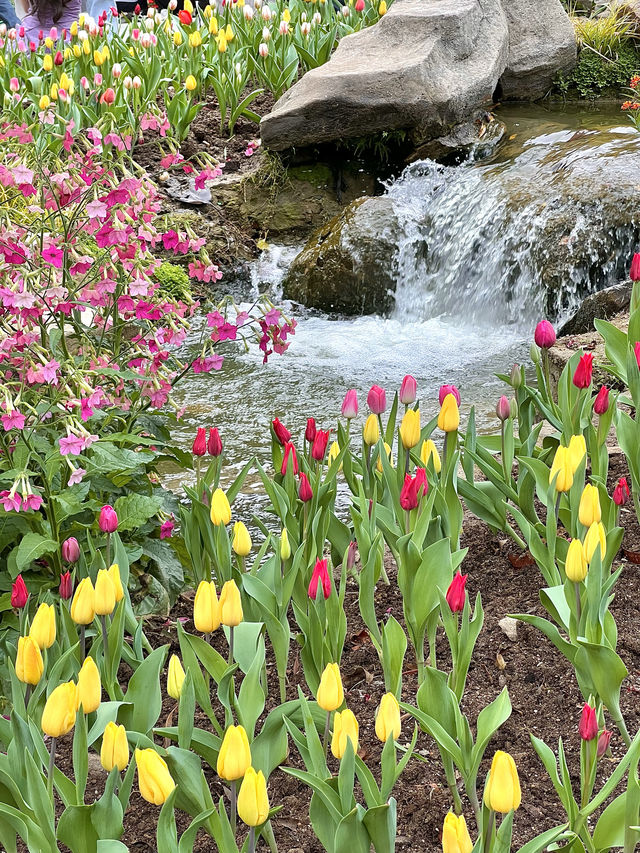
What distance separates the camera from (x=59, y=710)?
1370 millimetres

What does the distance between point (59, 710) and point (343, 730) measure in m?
0.39

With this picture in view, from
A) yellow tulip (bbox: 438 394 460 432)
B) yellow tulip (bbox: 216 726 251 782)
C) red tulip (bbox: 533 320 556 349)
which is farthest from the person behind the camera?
red tulip (bbox: 533 320 556 349)

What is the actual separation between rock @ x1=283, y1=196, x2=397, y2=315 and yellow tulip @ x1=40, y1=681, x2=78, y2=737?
203 inches

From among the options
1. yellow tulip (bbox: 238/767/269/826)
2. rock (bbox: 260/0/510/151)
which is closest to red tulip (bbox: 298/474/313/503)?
yellow tulip (bbox: 238/767/269/826)

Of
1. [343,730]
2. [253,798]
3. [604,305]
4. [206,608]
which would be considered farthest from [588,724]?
[604,305]

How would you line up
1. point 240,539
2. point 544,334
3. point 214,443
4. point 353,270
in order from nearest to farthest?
point 240,539 → point 214,443 → point 544,334 → point 353,270

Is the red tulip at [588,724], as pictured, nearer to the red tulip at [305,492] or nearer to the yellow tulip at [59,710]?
the yellow tulip at [59,710]

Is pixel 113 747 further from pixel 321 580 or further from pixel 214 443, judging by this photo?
pixel 214 443

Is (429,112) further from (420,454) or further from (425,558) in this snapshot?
(425,558)

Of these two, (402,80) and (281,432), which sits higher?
(402,80)

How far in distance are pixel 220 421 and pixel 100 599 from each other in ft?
9.86

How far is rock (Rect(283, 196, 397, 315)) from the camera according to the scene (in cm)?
635

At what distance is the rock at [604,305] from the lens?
485 centimetres

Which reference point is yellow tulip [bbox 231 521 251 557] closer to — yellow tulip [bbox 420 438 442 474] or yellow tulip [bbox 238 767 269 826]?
yellow tulip [bbox 420 438 442 474]
